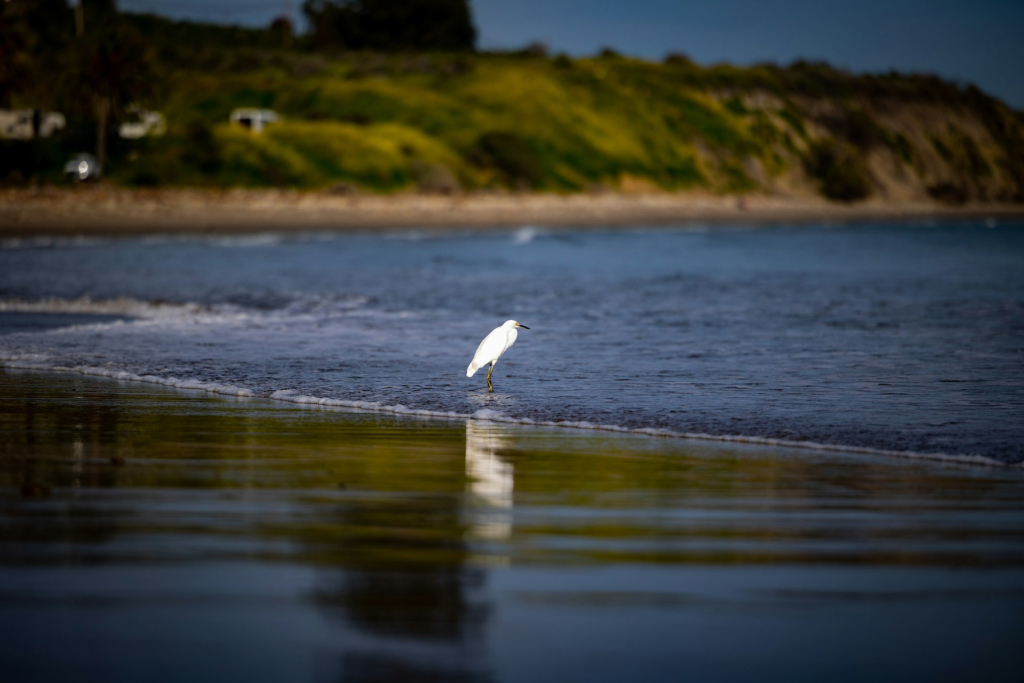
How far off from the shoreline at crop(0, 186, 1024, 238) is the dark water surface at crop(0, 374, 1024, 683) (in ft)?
109

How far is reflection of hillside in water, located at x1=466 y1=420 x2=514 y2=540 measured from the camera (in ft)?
17.5

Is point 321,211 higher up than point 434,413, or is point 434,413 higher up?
point 321,211

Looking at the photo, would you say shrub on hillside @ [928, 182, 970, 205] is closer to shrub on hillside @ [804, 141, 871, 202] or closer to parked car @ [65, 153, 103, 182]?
shrub on hillside @ [804, 141, 871, 202]

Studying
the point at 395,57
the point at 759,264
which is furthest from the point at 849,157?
the point at 759,264

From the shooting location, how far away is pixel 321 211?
52.4 metres

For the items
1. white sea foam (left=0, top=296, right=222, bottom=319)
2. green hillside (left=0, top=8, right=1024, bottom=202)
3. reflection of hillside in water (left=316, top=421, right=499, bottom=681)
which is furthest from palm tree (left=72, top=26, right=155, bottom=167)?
reflection of hillside in water (left=316, top=421, right=499, bottom=681)

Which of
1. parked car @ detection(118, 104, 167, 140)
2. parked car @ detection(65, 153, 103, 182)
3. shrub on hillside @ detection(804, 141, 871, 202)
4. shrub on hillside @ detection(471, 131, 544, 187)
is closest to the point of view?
parked car @ detection(65, 153, 103, 182)

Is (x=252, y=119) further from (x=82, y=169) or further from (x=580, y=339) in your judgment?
(x=580, y=339)

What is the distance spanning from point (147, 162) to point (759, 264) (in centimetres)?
3374

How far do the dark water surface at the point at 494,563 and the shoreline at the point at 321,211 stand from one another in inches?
1307

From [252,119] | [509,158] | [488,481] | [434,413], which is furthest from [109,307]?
[509,158]

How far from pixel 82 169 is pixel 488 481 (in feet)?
173

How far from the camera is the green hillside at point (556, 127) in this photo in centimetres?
6334

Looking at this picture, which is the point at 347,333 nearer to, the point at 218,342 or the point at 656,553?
the point at 218,342
